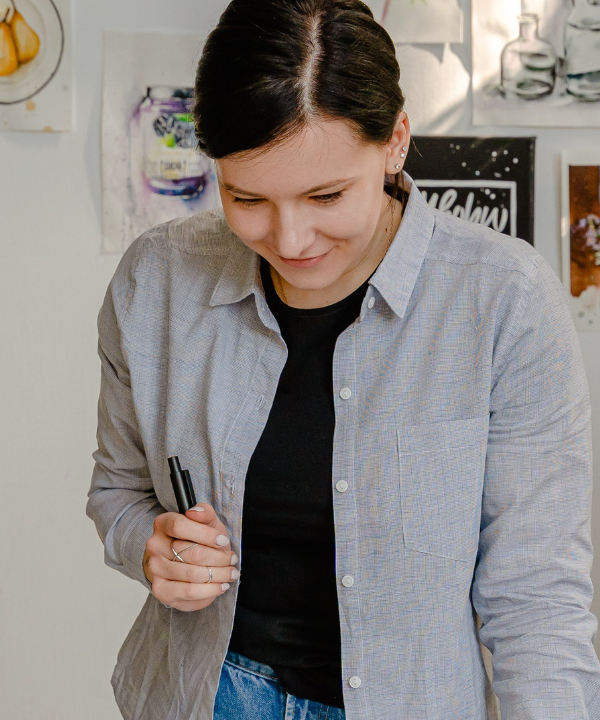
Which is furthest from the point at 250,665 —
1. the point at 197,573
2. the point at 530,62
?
the point at 530,62

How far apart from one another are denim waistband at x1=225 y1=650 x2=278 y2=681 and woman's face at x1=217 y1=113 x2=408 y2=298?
1.36 ft

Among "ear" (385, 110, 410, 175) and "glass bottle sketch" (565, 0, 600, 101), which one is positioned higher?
"glass bottle sketch" (565, 0, 600, 101)

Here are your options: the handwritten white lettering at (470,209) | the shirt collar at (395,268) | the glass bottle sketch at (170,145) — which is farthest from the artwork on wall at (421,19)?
the shirt collar at (395,268)

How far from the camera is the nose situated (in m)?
0.82

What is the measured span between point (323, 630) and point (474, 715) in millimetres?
178

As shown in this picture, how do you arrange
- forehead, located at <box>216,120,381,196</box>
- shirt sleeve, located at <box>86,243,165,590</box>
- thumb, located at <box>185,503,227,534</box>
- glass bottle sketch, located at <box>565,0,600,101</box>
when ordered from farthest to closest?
glass bottle sketch, located at <box>565,0,600,101</box> < shirt sleeve, located at <box>86,243,165,590</box> < thumb, located at <box>185,503,227,534</box> < forehead, located at <box>216,120,381,196</box>

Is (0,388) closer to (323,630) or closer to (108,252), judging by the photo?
(108,252)

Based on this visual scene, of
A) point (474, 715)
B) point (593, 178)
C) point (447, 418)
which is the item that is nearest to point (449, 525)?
point (447, 418)

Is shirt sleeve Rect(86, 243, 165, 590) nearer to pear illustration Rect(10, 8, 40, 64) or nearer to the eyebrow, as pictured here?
the eyebrow

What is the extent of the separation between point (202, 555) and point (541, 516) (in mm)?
337

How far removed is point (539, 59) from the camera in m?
1.66

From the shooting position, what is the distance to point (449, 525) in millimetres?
870

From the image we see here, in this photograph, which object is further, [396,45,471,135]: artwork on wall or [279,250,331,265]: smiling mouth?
[396,45,471,135]: artwork on wall

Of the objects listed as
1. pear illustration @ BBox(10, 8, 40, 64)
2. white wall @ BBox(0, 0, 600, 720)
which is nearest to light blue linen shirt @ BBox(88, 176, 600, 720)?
white wall @ BBox(0, 0, 600, 720)
